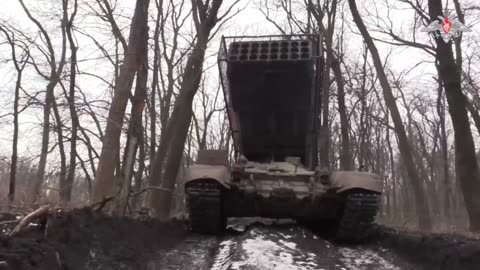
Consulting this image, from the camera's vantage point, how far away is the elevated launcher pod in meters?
9.10

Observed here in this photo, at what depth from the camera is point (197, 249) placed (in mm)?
7648

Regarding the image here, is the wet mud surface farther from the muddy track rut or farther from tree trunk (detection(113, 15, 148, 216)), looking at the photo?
tree trunk (detection(113, 15, 148, 216))

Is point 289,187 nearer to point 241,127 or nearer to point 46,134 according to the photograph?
point 241,127

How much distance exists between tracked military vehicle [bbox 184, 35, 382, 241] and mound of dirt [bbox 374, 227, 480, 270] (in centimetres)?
62

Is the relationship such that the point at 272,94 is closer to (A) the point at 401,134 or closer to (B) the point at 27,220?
(B) the point at 27,220

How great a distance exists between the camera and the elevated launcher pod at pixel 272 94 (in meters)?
9.10

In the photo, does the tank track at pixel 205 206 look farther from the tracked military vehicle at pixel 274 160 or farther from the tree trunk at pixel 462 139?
the tree trunk at pixel 462 139

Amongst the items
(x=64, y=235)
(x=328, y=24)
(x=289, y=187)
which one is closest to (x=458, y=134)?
(x=289, y=187)

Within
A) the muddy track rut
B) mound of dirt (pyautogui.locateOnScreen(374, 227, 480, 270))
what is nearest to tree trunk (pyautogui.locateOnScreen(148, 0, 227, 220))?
the muddy track rut

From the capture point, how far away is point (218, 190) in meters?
8.06

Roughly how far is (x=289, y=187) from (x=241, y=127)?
2.12 meters

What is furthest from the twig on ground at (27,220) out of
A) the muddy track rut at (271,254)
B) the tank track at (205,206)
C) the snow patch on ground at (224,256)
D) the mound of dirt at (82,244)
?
the tank track at (205,206)

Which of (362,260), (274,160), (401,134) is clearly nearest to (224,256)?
(362,260)

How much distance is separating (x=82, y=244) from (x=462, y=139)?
27.8 ft
